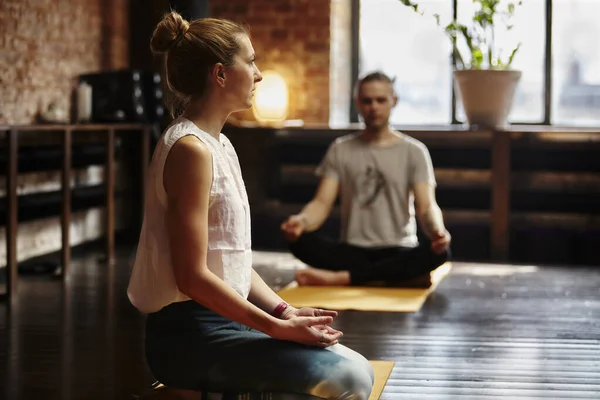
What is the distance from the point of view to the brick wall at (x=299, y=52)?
6.82 m

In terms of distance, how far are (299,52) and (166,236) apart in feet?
16.3

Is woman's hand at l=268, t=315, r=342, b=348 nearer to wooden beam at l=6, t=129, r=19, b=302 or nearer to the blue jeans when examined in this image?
the blue jeans

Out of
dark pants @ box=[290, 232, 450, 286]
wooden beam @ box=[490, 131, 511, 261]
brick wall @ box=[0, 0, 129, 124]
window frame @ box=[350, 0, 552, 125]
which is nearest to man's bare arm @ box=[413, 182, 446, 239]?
dark pants @ box=[290, 232, 450, 286]

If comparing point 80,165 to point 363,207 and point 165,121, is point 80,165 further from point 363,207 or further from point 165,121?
point 363,207

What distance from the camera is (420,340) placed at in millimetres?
3547

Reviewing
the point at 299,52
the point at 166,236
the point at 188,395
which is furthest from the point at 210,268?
the point at 299,52

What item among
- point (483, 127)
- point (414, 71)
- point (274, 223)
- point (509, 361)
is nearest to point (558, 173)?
point (483, 127)

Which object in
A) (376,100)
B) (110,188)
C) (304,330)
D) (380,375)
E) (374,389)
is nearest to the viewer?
(304,330)

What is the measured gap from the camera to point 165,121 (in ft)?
20.9

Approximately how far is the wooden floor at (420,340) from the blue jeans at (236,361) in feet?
2.49

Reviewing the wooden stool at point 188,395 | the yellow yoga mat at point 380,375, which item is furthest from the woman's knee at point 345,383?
the yellow yoga mat at point 380,375

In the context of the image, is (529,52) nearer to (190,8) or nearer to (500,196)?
(500,196)

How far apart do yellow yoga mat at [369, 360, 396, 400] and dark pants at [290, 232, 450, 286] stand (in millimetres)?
1391

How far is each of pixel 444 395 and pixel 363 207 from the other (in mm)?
1973
